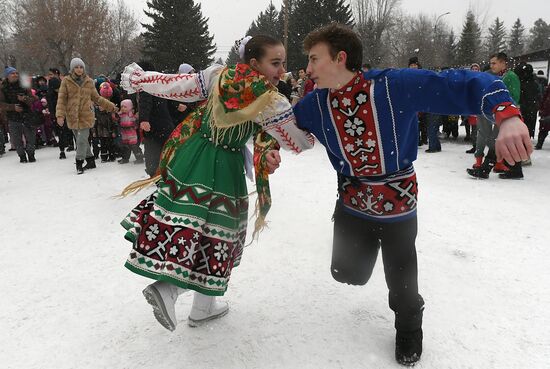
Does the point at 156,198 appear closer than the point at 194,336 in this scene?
Yes

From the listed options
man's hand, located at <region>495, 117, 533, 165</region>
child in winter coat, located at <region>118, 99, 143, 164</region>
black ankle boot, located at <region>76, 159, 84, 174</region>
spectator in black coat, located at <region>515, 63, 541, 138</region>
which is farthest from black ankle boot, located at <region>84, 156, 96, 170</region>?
spectator in black coat, located at <region>515, 63, 541, 138</region>

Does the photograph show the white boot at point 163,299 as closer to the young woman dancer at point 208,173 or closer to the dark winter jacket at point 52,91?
the young woman dancer at point 208,173

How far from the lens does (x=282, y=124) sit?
2.27 m

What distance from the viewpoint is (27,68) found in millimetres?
43375

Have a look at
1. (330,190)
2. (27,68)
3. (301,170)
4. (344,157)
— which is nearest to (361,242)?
(344,157)

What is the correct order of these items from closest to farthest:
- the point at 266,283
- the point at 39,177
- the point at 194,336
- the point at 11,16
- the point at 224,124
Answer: the point at 224,124
the point at 194,336
the point at 266,283
the point at 39,177
the point at 11,16

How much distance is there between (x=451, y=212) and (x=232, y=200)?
3.31 meters

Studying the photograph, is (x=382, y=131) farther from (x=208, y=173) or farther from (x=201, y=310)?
(x=201, y=310)

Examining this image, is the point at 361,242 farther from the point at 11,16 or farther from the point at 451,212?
the point at 11,16

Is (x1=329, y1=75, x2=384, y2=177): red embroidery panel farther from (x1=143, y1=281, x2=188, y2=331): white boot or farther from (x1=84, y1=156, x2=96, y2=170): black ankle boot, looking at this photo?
(x1=84, y1=156, x2=96, y2=170): black ankle boot

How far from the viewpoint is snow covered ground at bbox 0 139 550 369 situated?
94.3 inches

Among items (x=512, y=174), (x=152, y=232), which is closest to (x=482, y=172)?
(x=512, y=174)

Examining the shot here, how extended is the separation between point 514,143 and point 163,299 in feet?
5.94

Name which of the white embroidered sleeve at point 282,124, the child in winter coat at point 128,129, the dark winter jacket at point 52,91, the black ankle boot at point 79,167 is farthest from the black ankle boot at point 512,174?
the dark winter jacket at point 52,91
